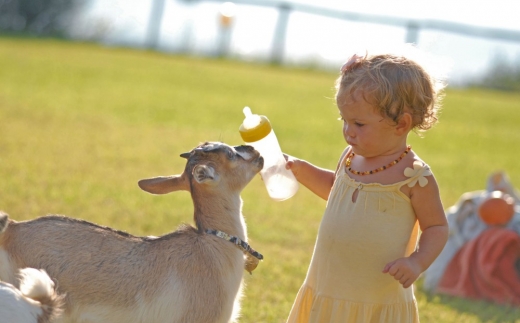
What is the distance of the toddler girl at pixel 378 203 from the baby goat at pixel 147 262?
515 mm

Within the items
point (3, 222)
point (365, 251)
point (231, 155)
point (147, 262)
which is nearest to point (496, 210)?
point (365, 251)

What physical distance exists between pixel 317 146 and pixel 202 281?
977 centimetres

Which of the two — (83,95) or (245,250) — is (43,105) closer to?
(83,95)

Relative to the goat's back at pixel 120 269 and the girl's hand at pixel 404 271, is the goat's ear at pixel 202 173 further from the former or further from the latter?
the girl's hand at pixel 404 271

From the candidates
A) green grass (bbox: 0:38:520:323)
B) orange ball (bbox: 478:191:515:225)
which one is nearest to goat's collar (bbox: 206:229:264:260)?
green grass (bbox: 0:38:520:323)

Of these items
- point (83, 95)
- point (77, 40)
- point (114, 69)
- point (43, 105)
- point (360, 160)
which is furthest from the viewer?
point (77, 40)

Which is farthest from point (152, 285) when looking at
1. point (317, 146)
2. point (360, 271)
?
point (317, 146)

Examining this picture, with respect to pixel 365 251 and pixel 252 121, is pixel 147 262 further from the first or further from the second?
pixel 365 251

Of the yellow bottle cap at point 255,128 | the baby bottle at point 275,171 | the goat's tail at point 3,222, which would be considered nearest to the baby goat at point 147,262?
the goat's tail at point 3,222

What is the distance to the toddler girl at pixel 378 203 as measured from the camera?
4.17 metres

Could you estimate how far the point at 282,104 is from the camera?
19.2 meters

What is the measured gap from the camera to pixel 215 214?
4.32 m

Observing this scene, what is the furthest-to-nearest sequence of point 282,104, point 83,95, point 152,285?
point 282,104, point 83,95, point 152,285

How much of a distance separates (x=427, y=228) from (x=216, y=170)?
115 centimetres
